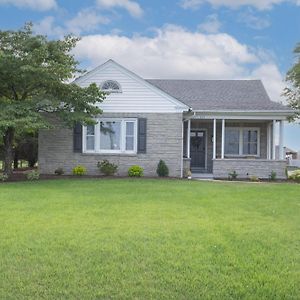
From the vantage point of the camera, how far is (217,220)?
8.06m

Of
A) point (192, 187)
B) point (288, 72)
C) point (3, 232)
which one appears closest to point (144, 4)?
point (192, 187)

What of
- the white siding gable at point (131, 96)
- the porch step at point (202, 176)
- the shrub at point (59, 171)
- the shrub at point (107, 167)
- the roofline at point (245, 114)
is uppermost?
the white siding gable at point (131, 96)

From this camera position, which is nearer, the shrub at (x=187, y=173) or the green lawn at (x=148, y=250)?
the green lawn at (x=148, y=250)

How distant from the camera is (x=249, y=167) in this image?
19.3 meters

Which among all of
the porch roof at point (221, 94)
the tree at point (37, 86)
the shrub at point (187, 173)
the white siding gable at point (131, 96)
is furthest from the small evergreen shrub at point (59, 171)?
the porch roof at point (221, 94)

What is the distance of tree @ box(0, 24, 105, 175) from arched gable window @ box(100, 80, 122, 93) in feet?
3.43

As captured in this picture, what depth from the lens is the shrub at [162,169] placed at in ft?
61.6

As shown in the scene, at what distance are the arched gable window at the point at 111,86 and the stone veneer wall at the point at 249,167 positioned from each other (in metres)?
5.53

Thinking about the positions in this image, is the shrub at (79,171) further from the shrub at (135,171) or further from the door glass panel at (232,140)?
the door glass panel at (232,140)

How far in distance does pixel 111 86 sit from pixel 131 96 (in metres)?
1.03

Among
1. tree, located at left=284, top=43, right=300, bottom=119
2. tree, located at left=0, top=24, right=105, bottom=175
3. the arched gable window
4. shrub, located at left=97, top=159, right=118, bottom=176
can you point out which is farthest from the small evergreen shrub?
tree, located at left=284, top=43, right=300, bottom=119

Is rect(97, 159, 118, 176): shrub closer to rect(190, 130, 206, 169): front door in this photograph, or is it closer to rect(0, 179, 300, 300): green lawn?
rect(190, 130, 206, 169): front door

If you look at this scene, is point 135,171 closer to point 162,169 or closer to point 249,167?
point 162,169

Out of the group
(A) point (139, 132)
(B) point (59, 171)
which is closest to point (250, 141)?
(A) point (139, 132)
